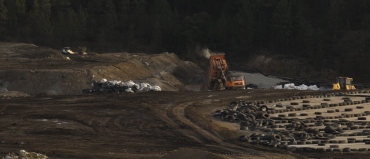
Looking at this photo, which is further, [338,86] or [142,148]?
[338,86]

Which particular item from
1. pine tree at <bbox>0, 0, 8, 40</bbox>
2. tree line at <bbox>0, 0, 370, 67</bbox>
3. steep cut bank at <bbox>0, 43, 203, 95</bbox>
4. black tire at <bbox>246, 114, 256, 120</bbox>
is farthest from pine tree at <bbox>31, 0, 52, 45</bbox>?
black tire at <bbox>246, 114, 256, 120</bbox>

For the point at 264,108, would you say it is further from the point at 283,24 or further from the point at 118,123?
the point at 283,24

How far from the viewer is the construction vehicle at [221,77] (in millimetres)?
48938

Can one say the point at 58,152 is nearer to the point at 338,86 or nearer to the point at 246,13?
the point at 338,86

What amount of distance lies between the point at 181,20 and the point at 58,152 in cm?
7811

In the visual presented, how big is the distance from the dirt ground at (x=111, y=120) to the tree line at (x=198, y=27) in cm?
3098

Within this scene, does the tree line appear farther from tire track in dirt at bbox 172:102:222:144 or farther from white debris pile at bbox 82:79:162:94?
tire track in dirt at bbox 172:102:222:144

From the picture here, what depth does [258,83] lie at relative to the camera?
2606 inches

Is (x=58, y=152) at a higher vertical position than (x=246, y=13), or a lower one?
lower

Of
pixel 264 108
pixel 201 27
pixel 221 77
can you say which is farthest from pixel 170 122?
pixel 201 27

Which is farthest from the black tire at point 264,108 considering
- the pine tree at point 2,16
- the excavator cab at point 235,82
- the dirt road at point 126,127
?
the pine tree at point 2,16

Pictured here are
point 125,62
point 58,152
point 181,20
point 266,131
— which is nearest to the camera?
point 58,152

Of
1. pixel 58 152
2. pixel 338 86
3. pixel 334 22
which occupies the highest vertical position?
pixel 334 22

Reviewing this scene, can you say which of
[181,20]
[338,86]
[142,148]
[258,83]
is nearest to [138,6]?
[181,20]
